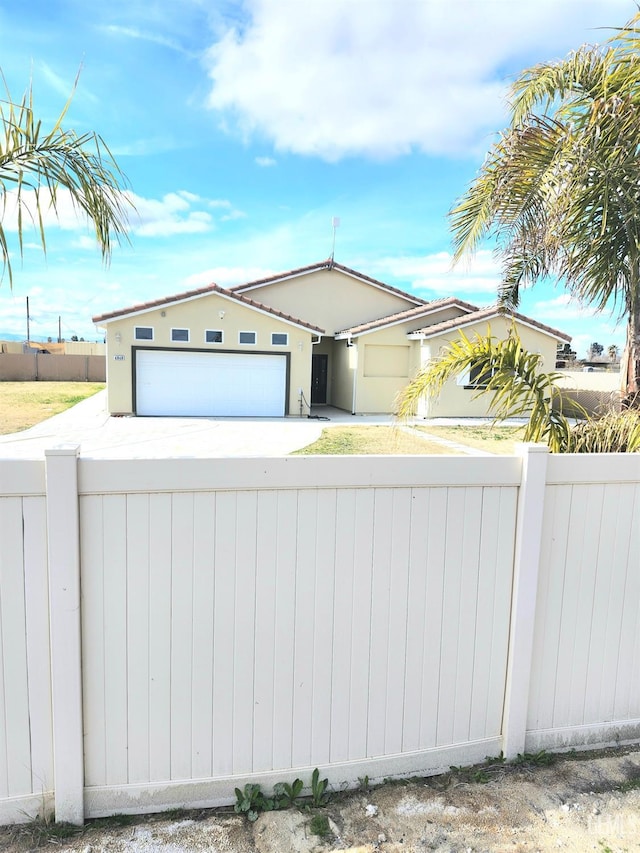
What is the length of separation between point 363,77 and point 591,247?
4.38 metres

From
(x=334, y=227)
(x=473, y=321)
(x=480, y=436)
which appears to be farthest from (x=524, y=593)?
(x=334, y=227)

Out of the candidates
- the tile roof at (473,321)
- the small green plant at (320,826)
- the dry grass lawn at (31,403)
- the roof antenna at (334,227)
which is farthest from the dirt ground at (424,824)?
the roof antenna at (334,227)

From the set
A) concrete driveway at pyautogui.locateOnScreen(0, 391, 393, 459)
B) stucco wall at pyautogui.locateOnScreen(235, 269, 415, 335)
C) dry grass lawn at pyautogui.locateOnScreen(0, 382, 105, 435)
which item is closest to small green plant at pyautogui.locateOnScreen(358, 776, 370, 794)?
concrete driveway at pyautogui.locateOnScreen(0, 391, 393, 459)

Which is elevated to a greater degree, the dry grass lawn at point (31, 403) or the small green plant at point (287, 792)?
the small green plant at point (287, 792)

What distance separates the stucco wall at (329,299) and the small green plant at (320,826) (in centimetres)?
2072

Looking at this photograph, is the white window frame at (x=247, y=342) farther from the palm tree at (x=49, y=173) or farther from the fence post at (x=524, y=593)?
the fence post at (x=524, y=593)

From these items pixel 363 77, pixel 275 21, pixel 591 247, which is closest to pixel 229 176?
pixel 363 77

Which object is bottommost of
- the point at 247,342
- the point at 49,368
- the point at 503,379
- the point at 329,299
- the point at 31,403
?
the point at 31,403

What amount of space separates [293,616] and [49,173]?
2493 mm

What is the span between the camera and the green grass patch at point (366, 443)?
11.3 m

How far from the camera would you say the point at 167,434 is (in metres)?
13.8

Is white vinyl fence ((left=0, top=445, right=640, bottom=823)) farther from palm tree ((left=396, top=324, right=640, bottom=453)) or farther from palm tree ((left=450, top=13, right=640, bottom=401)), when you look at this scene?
palm tree ((left=450, top=13, right=640, bottom=401))

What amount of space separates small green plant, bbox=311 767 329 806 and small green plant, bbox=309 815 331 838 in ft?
0.30

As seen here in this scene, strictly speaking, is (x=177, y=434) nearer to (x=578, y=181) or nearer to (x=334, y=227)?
(x=578, y=181)
